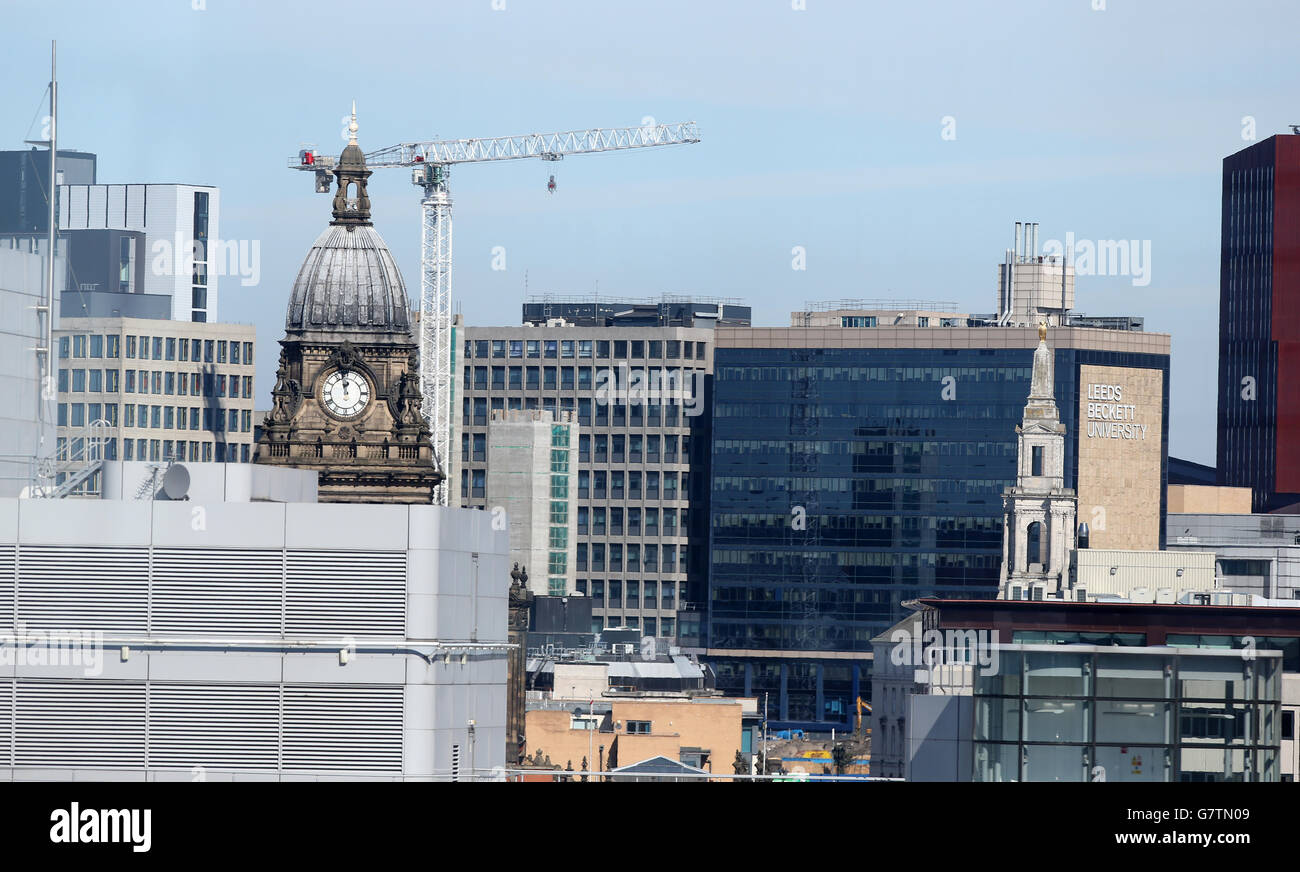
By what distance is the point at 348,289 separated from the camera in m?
122

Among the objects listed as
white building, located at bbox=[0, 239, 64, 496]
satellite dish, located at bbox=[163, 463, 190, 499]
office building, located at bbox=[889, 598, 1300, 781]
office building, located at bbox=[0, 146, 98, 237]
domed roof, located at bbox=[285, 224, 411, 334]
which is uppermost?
office building, located at bbox=[0, 146, 98, 237]

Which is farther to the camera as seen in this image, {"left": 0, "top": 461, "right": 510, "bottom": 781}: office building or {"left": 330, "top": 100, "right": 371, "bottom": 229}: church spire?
{"left": 330, "top": 100, "right": 371, "bottom": 229}: church spire

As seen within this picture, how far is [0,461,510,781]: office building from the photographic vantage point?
5425 centimetres

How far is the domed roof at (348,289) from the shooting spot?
120750 millimetres

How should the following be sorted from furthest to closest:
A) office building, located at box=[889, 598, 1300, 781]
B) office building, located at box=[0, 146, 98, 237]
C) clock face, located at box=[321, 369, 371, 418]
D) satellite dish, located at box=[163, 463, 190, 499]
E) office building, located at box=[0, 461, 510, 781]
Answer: office building, located at box=[0, 146, 98, 237]
clock face, located at box=[321, 369, 371, 418]
office building, located at box=[889, 598, 1300, 781]
satellite dish, located at box=[163, 463, 190, 499]
office building, located at box=[0, 461, 510, 781]

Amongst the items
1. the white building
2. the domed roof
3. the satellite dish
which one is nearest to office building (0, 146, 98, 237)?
the domed roof

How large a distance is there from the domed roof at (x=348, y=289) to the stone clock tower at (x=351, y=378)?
0.05 metres

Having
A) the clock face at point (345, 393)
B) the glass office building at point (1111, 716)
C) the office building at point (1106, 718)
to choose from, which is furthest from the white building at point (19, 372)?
the clock face at point (345, 393)

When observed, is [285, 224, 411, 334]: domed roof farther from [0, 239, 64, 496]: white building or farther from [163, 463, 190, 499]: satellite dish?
[163, 463, 190, 499]: satellite dish

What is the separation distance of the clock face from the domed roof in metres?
2.45

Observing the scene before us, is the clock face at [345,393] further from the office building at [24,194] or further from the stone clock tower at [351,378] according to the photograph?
the office building at [24,194]
